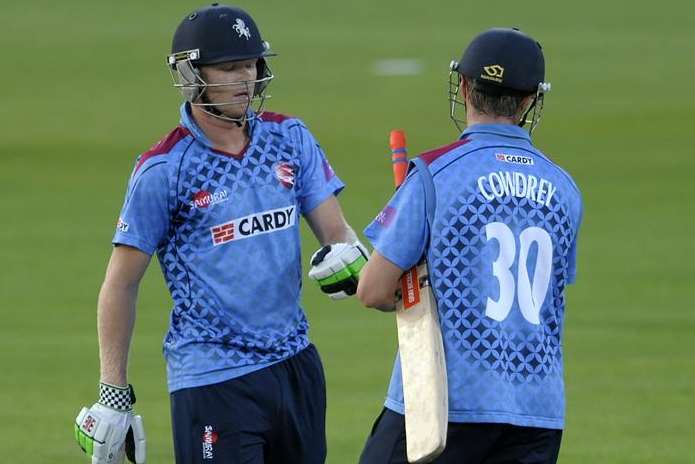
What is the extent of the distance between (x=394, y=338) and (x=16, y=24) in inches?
1005

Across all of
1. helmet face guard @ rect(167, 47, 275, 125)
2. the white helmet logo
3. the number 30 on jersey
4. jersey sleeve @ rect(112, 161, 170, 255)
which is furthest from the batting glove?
the number 30 on jersey

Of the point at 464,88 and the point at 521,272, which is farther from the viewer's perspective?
the point at 464,88

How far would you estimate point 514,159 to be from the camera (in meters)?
5.27

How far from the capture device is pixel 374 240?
5215 millimetres

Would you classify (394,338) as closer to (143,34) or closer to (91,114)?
(91,114)

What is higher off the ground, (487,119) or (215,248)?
(487,119)

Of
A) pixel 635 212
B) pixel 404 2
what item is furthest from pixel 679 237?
pixel 404 2

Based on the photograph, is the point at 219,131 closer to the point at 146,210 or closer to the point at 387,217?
the point at 146,210

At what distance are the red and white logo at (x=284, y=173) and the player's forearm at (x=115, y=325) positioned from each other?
62 cm

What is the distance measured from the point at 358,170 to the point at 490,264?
55.1ft

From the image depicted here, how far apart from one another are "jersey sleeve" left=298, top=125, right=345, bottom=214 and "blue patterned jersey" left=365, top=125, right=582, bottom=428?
2.77 ft

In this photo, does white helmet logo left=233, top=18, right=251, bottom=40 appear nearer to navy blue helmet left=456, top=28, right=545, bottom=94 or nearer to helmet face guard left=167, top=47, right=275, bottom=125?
helmet face guard left=167, top=47, right=275, bottom=125

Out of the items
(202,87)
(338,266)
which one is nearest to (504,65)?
(338,266)

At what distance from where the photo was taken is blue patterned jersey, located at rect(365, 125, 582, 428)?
16.8ft
